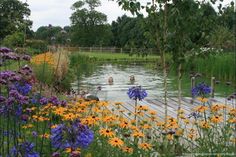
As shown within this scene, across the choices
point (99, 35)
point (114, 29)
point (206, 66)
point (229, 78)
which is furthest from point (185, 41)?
point (114, 29)

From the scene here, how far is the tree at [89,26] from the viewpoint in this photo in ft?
277

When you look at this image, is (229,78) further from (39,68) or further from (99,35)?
(99,35)

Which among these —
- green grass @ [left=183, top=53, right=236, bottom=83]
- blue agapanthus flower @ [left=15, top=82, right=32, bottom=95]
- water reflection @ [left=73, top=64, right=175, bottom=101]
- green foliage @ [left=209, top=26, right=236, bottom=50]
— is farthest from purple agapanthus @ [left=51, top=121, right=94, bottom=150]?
green grass @ [left=183, top=53, right=236, bottom=83]

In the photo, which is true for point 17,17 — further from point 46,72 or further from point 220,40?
point 220,40

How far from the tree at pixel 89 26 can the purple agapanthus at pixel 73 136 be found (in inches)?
3156

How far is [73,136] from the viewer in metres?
2.50

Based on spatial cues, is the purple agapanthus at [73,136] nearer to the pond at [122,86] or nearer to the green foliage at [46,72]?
the pond at [122,86]

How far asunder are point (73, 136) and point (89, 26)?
281ft

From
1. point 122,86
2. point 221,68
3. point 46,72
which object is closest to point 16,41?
point 46,72

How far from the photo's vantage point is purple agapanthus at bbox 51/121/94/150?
2.51 meters

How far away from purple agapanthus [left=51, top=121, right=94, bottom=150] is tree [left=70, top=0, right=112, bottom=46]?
80.2 metres

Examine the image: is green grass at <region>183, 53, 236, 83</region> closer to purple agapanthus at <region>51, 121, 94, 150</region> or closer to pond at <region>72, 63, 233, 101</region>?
pond at <region>72, 63, 233, 101</region>

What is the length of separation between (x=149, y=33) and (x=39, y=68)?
773cm

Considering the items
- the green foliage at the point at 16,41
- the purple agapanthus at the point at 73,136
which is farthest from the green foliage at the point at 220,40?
the green foliage at the point at 16,41
